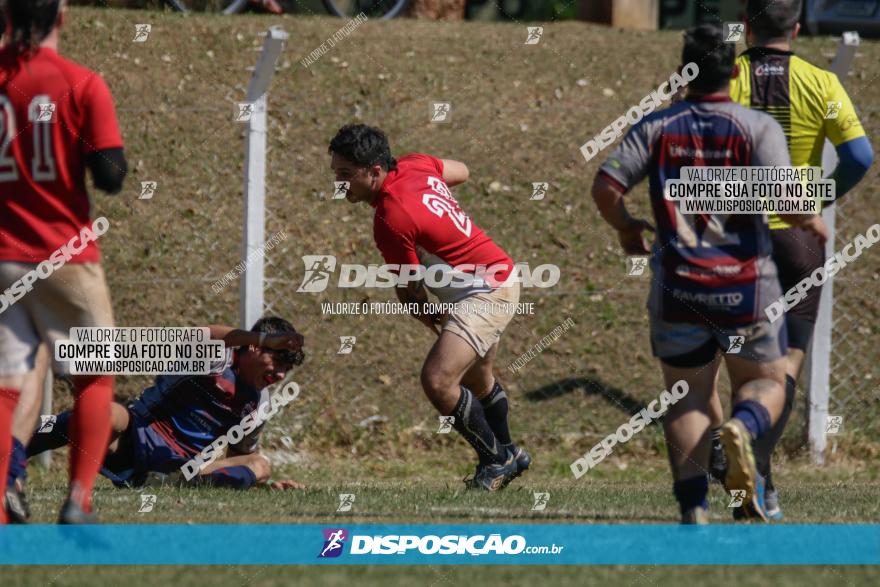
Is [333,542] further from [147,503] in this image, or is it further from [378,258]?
[378,258]

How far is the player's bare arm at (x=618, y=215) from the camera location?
5.00m

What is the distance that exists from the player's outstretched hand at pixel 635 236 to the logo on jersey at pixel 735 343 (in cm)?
47

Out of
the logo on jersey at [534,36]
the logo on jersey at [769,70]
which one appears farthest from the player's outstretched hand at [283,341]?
the logo on jersey at [534,36]

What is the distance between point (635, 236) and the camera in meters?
5.08

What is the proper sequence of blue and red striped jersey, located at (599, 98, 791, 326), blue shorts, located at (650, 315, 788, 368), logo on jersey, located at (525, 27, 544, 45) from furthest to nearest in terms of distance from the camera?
logo on jersey, located at (525, 27, 544, 45)
blue shorts, located at (650, 315, 788, 368)
blue and red striped jersey, located at (599, 98, 791, 326)

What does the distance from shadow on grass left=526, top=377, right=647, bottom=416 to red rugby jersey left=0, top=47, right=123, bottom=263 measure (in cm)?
559

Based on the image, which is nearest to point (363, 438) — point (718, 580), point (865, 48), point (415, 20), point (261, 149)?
point (261, 149)

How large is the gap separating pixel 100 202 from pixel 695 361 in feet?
23.2

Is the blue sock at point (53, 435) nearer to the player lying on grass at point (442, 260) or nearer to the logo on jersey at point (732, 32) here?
the player lying on grass at point (442, 260)

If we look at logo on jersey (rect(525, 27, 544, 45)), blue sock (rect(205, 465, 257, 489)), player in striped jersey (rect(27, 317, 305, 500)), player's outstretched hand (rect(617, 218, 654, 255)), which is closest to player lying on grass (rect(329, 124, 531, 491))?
player in striped jersey (rect(27, 317, 305, 500))

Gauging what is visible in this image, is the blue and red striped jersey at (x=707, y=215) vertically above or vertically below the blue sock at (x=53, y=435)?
above

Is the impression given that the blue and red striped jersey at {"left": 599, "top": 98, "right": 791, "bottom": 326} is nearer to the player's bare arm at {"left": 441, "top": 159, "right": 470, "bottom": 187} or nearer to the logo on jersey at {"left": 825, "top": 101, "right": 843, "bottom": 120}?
the logo on jersey at {"left": 825, "top": 101, "right": 843, "bottom": 120}

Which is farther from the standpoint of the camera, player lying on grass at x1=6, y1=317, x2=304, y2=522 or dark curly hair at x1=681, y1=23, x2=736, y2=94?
player lying on grass at x1=6, y1=317, x2=304, y2=522

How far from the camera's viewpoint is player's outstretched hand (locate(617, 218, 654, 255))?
199 inches
